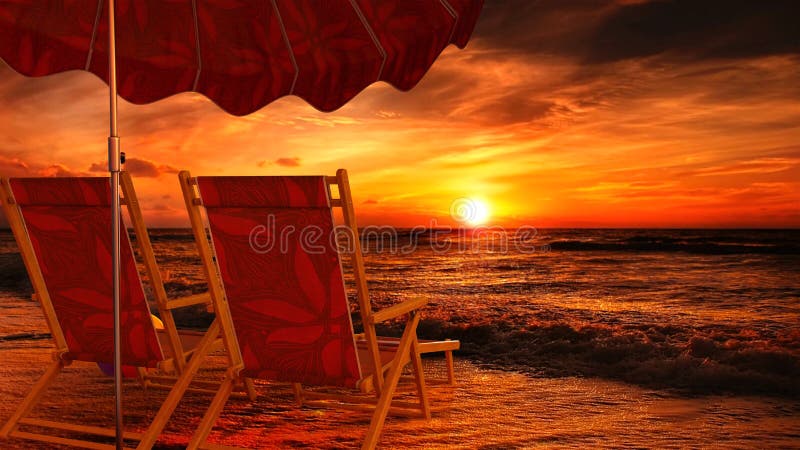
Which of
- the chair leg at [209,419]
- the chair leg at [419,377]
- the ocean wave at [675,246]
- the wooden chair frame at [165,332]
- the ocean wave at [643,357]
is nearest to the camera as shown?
the chair leg at [209,419]

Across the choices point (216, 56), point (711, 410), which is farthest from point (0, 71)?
point (711, 410)

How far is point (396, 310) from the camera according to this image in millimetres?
2938

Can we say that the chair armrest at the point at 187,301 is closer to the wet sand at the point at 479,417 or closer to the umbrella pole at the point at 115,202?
the umbrella pole at the point at 115,202

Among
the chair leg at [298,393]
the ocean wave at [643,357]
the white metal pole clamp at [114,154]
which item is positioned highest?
the white metal pole clamp at [114,154]

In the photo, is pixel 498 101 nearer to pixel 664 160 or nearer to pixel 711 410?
pixel 664 160

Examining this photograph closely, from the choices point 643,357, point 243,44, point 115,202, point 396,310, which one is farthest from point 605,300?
point 115,202

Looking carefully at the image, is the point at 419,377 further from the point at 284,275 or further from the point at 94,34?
the point at 94,34

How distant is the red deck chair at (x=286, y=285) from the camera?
8.78 ft

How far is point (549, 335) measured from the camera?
314 inches

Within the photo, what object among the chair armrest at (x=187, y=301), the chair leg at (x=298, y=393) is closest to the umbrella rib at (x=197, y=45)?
the chair armrest at (x=187, y=301)

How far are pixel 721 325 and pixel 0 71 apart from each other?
10779 mm

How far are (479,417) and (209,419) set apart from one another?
1565 mm

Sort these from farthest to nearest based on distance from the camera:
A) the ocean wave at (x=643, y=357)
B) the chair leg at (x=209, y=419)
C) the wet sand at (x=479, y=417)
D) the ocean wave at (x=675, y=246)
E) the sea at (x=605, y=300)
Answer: the ocean wave at (x=675, y=246)
the sea at (x=605, y=300)
the ocean wave at (x=643, y=357)
the wet sand at (x=479, y=417)
the chair leg at (x=209, y=419)

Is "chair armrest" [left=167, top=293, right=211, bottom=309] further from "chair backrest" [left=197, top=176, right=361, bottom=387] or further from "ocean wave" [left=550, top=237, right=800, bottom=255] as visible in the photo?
"ocean wave" [left=550, top=237, right=800, bottom=255]
